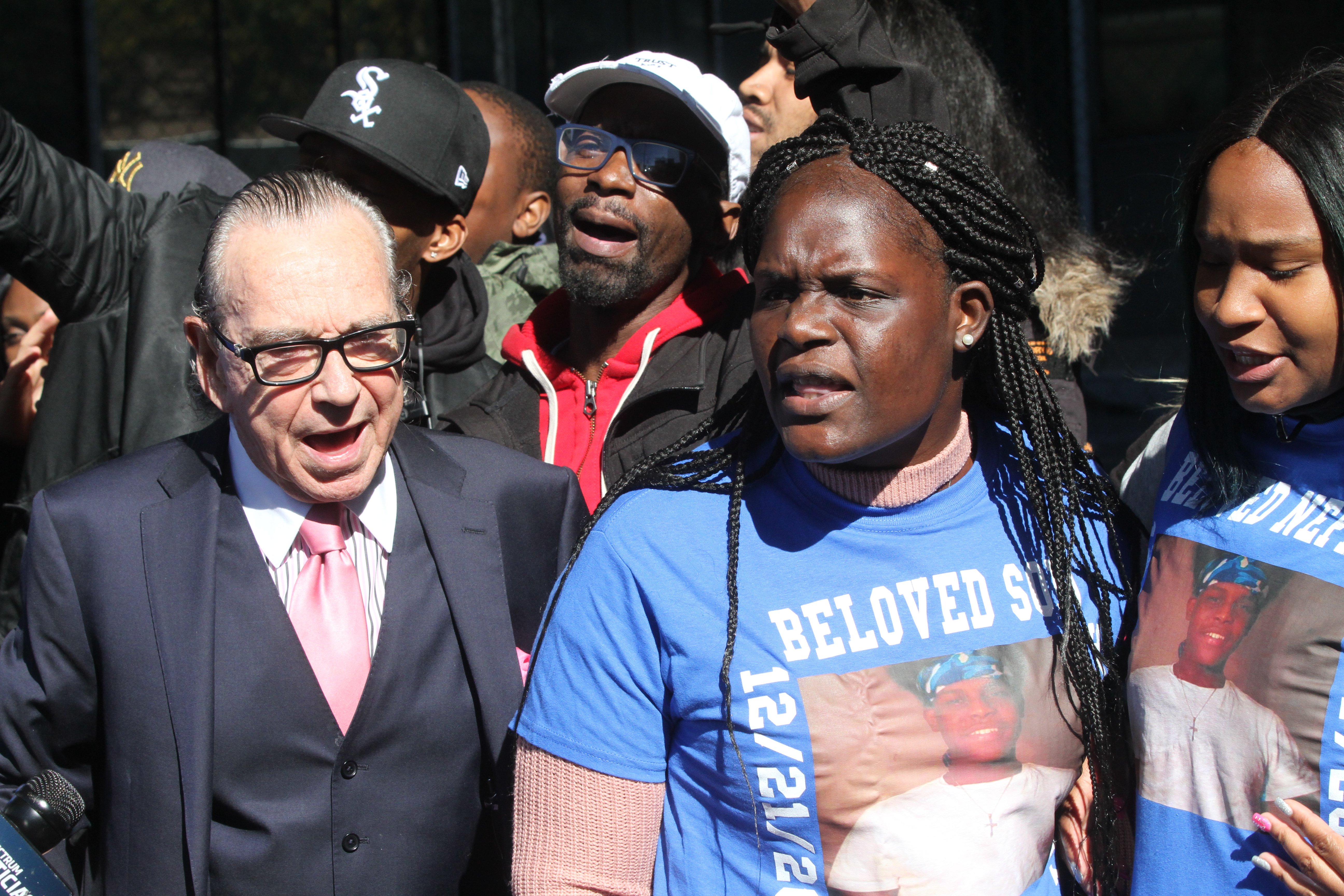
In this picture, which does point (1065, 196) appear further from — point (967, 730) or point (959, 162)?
point (967, 730)

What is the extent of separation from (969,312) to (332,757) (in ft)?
4.17

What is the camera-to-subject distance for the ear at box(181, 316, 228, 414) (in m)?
2.11

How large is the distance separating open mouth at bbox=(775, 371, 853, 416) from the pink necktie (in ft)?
2.79

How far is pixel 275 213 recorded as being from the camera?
210 centimetres

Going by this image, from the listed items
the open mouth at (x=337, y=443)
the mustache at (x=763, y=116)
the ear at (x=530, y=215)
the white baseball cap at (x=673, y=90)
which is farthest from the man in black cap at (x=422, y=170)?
the ear at (x=530, y=215)

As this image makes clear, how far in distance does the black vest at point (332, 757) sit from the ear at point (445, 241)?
123cm

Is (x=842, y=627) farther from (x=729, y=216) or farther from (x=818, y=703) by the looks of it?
(x=729, y=216)

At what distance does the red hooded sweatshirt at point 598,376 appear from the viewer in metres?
2.85

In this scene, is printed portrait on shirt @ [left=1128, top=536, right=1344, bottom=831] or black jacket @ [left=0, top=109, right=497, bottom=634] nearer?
printed portrait on shirt @ [left=1128, top=536, right=1344, bottom=831]

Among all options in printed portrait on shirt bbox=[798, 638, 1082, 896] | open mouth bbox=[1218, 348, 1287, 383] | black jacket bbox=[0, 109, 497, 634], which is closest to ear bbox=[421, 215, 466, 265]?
black jacket bbox=[0, 109, 497, 634]

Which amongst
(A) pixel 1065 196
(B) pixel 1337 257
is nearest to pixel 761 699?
(B) pixel 1337 257

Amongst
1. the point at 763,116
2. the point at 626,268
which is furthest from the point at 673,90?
the point at 763,116

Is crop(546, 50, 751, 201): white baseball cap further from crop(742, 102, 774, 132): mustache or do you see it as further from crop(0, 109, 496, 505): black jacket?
crop(0, 109, 496, 505): black jacket

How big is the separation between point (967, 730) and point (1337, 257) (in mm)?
859
